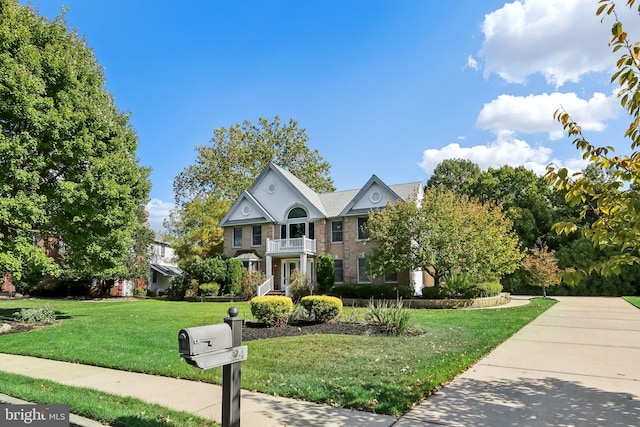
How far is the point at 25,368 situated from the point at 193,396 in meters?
3.95

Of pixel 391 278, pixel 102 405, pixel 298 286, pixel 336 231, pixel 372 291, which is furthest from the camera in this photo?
pixel 336 231

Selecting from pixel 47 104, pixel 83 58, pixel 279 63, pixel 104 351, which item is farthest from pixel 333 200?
pixel 104 351

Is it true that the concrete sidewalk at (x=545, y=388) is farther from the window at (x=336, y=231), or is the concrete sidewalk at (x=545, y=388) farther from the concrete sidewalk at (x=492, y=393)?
the window at (x=336, y=231)

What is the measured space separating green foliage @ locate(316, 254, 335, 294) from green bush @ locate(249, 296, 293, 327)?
14.5 metres

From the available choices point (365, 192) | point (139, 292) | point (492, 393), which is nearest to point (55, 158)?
point (492, 393)

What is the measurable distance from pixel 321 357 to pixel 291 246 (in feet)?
68.6

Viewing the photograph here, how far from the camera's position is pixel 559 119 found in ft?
14.8

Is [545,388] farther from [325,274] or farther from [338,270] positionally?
[338,270]

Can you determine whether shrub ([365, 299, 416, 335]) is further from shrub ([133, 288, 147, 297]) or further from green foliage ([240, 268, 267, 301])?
shrub ([133, 288, 147, 297])

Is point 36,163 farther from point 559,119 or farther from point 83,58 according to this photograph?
point 559,119

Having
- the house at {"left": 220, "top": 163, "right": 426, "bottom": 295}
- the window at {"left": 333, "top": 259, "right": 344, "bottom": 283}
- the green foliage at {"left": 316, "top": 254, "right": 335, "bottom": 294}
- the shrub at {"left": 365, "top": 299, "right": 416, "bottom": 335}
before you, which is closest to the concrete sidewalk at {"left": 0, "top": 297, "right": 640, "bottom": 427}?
the shrub at {"left": 365, "top": 299, "right": 416, "bottom": 335}

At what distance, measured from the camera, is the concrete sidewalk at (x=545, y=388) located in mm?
4602

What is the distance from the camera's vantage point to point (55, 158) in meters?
13.5

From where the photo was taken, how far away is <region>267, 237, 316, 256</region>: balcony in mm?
28094
